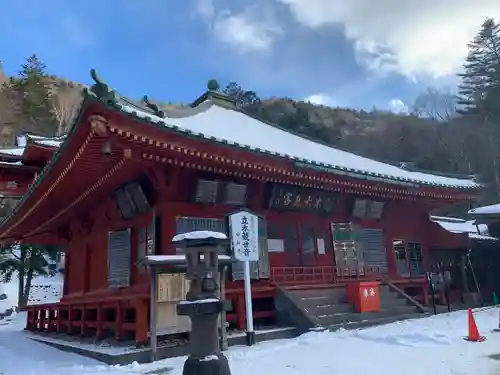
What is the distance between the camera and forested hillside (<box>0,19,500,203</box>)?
41.7 metres

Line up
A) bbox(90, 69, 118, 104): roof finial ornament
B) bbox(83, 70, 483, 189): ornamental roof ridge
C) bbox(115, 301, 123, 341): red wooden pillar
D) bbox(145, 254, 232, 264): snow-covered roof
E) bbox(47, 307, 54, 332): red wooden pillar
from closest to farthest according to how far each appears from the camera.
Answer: bbox(90, 69, 118, 104): roof finial ornament
bbox(145, 254, 232, 264): snow-covered roof
bbox(83, 70, 483, 189): ornamental roof ridge
bbox(115, 301, 123, 341): red wooden pillar
bbox(47, 307, 54, 332): red wooden pillar

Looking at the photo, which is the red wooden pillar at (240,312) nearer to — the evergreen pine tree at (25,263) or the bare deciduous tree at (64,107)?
the evergreen pine tree at (25,263)

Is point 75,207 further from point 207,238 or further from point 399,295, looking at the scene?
point 399,295

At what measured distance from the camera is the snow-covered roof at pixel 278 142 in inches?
440

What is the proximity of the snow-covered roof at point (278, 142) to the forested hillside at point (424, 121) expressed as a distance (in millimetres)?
20706

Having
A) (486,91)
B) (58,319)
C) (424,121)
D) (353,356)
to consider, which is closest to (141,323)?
(353,356)

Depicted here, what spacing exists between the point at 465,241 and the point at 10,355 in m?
16.1

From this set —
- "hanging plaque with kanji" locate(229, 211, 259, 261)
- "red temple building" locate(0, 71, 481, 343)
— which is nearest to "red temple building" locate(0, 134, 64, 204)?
"red temple building" locate(0, 71, 481, 343)

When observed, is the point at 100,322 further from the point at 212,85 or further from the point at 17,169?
the point at 17,169

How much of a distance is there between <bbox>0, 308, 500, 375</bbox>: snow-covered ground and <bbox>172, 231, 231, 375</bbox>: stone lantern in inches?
56.2

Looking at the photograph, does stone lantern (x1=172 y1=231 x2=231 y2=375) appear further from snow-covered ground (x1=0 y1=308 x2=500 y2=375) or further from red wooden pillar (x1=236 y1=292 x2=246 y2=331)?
red wooden pillar (x1=236 y1=292 x2=246 y2=331)

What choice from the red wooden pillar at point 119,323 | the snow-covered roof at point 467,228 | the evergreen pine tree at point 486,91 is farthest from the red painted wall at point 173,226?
the evergreen pine tree at point 486,91

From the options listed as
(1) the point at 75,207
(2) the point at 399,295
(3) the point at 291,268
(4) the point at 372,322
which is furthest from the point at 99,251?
(2) the point at 399,295

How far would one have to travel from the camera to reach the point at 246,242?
29.8 ft
